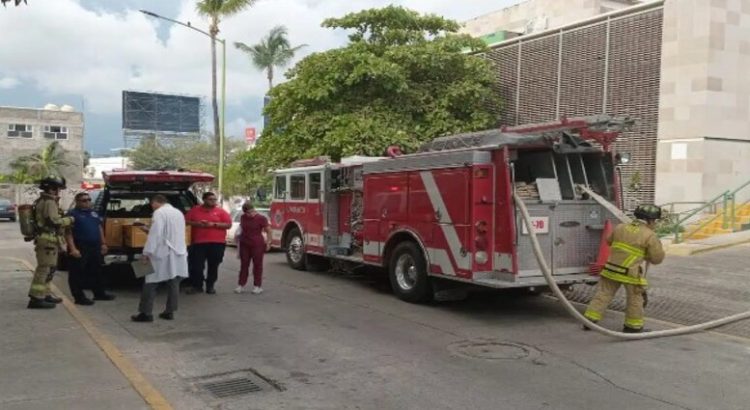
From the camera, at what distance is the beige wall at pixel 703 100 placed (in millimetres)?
17703

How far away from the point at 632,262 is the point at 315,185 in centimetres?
680

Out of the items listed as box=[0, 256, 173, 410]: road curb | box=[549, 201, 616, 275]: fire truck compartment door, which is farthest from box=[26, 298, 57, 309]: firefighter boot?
box=[549, 201, 616, 275]: fire truck compartment door

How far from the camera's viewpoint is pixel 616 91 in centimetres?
1955

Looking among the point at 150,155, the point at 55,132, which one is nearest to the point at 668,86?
the point at 55,132

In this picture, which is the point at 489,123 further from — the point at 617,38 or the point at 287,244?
the point at 287,244

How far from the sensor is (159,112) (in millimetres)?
100000

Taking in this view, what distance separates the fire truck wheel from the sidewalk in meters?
4.33

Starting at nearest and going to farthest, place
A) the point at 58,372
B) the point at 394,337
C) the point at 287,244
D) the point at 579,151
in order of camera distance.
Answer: the point at 58,372
the point at 394,337
the point at 579,151
the point at 287,244

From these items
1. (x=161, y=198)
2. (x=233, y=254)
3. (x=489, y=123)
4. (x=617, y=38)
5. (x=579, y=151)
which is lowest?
(x=233, y=254)

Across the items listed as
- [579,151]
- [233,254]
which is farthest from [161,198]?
[233,254]

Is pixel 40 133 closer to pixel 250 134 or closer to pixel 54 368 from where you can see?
pixel 250 134

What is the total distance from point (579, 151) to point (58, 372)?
6427mm

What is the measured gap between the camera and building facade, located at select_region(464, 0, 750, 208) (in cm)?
1775

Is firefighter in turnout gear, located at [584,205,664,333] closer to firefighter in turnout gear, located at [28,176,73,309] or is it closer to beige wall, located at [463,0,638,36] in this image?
firefighter in turnout gear, located at [28,176,73,309]
